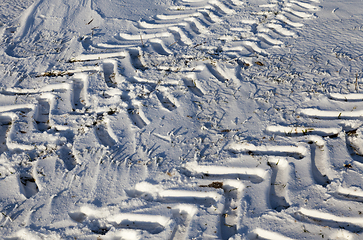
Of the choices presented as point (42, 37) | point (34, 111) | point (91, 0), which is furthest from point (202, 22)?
point (34, 111)

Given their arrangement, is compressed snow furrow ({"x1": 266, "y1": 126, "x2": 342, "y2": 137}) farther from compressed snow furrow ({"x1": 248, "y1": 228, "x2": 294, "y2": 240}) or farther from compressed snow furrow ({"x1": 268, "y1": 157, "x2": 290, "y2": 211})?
compressed snow furrow ({"x1": 248, "y1": 228, "x2": 294, "y2": 240})

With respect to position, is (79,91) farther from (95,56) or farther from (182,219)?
(182,219)

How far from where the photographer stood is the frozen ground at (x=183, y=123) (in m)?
2.02

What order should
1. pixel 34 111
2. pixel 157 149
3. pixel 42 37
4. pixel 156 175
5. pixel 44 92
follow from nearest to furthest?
pixel 156 175
pixel 157 149
pixel 34 111
pixel 44 92
pixel 42 37

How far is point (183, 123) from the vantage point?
2689 mm

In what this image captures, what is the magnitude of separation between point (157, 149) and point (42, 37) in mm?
A: 2718

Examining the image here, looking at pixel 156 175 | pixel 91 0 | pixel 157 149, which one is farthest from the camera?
pixel 91 0

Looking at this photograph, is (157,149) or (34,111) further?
(34,111)

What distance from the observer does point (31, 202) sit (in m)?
2.14

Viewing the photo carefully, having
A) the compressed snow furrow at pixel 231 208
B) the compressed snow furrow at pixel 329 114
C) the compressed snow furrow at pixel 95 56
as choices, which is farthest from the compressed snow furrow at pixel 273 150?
the compressed snow furrow at pixel 95 56

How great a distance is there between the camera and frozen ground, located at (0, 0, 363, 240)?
6.63 feet

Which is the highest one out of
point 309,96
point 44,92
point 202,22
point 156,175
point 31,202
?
point 202,22

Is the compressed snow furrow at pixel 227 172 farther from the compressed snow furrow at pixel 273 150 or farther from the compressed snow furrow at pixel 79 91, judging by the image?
the compressed snow furrow at pixel 79 91

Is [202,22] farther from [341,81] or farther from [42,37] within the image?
[42,37]
